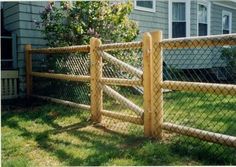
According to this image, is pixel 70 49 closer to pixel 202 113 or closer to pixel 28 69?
pixel 28 69

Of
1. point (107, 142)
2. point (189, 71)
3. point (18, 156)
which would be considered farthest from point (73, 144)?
point (189, 71)

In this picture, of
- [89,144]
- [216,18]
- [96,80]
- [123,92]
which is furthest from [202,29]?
[89,144]

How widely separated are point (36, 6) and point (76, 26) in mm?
1598

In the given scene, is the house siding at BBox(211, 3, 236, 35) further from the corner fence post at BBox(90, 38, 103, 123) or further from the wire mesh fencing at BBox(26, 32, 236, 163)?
the corner fence post at BBox(90, 38, 103, 123)

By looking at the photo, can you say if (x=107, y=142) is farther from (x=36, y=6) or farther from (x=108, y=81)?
(x=36, y=6)

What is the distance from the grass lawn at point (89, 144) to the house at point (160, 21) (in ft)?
5.53

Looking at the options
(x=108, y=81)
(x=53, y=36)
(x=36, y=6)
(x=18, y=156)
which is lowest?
(x=18, y=156)

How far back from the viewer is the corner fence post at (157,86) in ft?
15.0

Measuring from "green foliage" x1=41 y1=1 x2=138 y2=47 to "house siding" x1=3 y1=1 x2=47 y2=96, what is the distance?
47 cm

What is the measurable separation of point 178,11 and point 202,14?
5.64 ft

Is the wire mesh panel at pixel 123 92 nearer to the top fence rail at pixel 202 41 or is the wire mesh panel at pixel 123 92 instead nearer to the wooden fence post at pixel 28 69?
the top fence rail at pixel 202 41

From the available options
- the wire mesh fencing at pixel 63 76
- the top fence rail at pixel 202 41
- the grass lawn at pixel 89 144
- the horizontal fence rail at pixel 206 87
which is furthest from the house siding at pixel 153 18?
the horizontal fence rail at pixel 206 87

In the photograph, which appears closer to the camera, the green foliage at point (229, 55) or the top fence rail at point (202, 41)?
the top fence rail at point (202, 41)

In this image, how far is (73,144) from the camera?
464 centimetres
